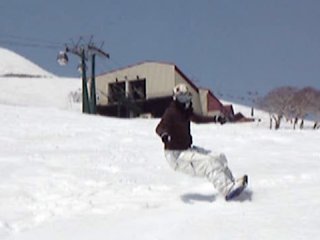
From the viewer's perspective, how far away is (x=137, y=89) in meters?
49.2

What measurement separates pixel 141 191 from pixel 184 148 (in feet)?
3.23

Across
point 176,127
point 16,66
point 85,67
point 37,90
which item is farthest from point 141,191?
point 16,66

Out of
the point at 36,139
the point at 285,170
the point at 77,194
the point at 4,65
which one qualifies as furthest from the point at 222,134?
the point at 4,65

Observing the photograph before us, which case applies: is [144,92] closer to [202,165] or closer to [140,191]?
[140,191]

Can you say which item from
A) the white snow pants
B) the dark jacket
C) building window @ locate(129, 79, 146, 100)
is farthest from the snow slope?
building window @ locate(129, 79, 146, 100)

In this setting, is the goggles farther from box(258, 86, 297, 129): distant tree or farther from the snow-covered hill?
the snow-covered hill

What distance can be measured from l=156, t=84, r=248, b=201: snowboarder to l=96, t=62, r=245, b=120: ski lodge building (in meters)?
38.1

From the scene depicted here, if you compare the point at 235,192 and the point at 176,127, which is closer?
the point at 235,192

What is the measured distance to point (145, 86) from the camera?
4841cm

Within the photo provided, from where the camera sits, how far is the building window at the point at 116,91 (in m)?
48.8

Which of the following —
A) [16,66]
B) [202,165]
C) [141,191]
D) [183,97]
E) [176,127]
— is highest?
[16,66]

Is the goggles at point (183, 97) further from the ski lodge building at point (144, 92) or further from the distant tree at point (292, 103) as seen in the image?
the ski lodge building at point (144, 92)

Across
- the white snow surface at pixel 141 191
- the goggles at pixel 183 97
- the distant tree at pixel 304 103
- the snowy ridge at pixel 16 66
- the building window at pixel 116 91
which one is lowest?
the white snow surface at pixel 141 191

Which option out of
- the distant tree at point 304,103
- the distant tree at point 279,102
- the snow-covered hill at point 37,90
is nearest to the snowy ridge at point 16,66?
the snow-covered hill at point 37,90
